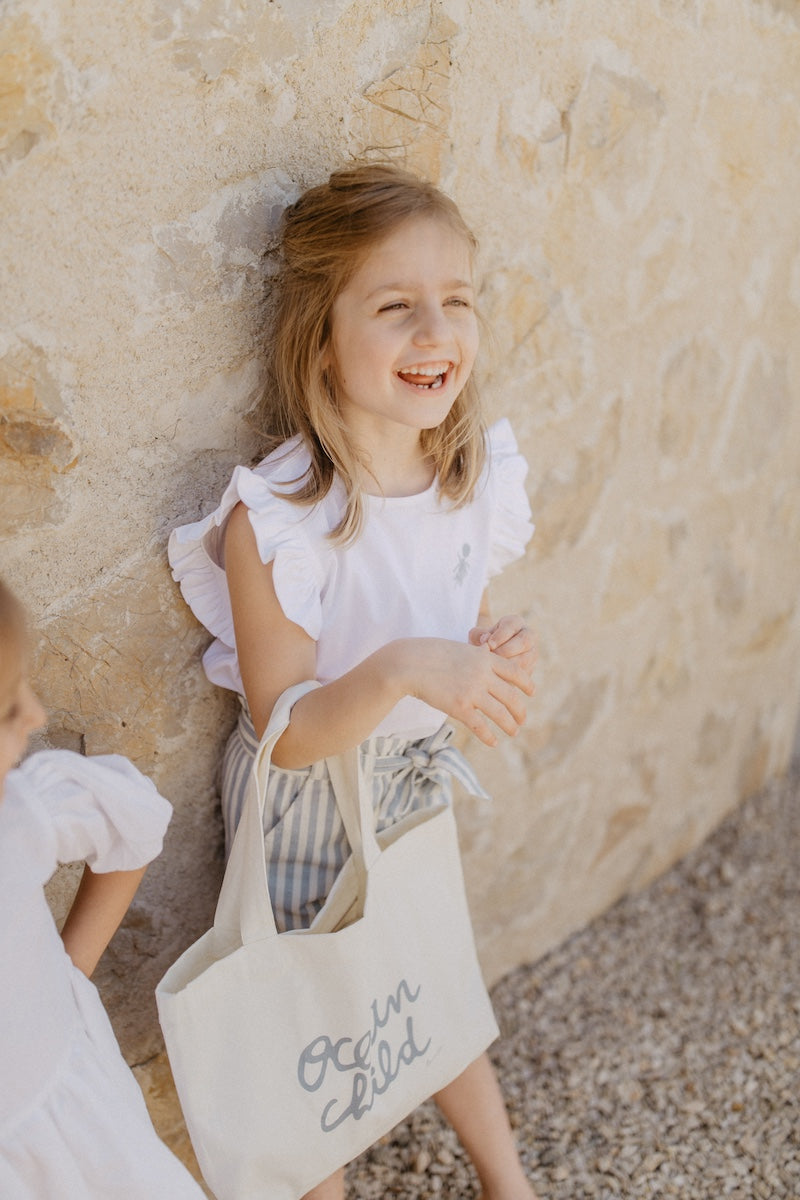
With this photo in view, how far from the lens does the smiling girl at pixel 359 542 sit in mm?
1382

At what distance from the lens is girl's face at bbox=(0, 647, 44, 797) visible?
3.43ft

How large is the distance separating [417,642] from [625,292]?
3.12 feet

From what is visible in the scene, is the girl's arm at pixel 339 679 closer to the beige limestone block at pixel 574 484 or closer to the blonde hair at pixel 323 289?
the blonde hair at pixel 323 289

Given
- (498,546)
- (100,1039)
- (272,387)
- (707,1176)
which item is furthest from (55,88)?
(707,1176)

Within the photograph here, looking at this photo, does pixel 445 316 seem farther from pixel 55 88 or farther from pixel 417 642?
pixel 55 88

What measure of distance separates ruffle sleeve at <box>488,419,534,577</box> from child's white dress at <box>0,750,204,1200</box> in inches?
27.8

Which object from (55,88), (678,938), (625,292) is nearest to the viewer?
(55,88)

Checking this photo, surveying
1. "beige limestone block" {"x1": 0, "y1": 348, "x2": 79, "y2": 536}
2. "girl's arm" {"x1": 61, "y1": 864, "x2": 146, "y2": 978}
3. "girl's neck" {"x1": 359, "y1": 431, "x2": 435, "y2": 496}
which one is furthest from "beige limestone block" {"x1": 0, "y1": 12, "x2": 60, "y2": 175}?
"girl's arm" {"x1": 61, "y1": 864, "x2": 146, "y2": 978}

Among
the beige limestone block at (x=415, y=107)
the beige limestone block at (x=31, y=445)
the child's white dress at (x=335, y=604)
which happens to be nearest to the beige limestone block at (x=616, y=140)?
the beige limestone block at (x=415, y=107)

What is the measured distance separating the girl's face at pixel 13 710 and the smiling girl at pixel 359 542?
1.20 ft

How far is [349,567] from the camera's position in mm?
1495

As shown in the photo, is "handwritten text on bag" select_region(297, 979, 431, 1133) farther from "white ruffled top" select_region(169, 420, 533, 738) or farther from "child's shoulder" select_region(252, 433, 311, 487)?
"child's shoulder" select_region(252, 433, 311, 487)

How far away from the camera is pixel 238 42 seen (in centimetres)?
134

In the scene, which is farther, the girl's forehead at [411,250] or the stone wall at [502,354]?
the girl's forehead at [411,250]
